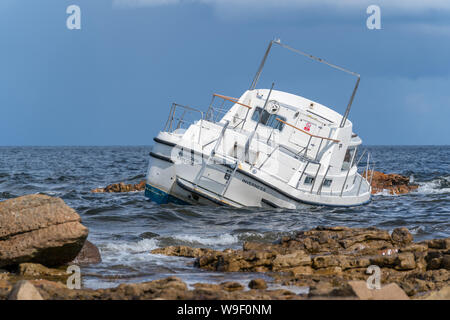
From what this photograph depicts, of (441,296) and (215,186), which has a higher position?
(441,296)

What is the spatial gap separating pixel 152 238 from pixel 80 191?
44.4ft

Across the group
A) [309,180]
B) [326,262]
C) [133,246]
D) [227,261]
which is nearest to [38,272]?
[227,261]

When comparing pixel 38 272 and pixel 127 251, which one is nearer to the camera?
pixel 38 272

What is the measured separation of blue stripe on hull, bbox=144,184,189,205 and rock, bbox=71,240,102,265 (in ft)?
24.5

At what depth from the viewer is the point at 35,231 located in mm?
10023

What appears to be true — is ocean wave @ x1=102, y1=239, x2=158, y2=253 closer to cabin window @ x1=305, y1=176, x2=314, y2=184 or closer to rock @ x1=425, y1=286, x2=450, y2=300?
cabin window @ x1=305, y1=176, x2=314, y2=184

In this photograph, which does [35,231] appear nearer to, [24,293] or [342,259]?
[24,293]

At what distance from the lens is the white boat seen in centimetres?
1802

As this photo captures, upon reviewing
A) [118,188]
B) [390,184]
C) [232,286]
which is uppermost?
[232,286]

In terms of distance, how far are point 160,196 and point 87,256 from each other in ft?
26.2

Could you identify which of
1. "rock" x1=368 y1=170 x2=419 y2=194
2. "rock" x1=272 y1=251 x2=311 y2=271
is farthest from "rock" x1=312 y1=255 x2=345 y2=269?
"rock" x1=368 y1=170 x2=419 y2=194

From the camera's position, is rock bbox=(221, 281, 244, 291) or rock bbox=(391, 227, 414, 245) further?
rock bbox=(391, 227, 414, 245)

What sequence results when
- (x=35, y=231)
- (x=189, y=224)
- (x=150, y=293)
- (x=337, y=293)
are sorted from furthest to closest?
1. (x=189, y=224)
2. (x=35, y=231)
3. (x=150, y=293)
4. (x=337, y=293)

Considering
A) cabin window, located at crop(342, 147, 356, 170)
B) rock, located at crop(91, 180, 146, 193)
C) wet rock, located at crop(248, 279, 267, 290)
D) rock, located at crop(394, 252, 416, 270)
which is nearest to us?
wet rock, located at crop(248, 279, 267, 290)
